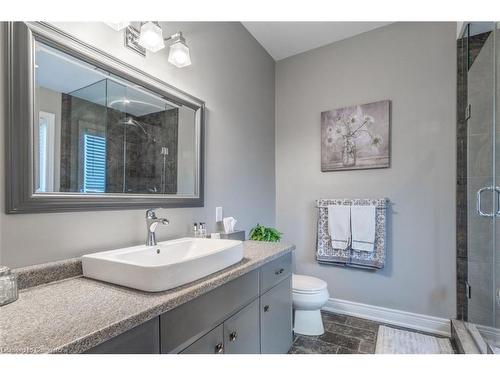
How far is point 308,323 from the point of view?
200 cm

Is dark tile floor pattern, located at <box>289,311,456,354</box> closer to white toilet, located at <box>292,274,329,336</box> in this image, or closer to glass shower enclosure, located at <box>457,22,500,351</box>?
white toilet, located at <box>292,274,329,336</box>

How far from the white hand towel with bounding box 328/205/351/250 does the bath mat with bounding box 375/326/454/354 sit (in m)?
0.71

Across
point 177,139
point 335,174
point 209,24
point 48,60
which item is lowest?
point 335,174

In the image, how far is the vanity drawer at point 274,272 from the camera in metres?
1.38

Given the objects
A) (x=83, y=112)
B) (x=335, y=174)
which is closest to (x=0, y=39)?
(x=83, y=112)

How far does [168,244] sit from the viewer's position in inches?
52.7

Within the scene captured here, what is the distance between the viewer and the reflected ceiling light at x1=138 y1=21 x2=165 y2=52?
127 cm

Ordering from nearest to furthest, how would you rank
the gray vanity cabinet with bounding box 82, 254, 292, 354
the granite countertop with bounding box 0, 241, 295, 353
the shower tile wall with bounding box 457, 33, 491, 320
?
the granite countertop with bounding box 0, 241, 295, 353
the gray vanity cabinet with bounding box 82, 254, 292, 354
the shower tile wall with bounding box 457, 33, 491, 320

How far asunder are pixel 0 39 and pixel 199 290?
1094 millimetres

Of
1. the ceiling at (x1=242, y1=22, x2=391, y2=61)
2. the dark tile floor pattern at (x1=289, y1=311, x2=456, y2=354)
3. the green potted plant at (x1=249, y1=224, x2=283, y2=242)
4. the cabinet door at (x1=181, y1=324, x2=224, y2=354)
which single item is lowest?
the dark tile floor pattern at (x1=289, y1=311, x2=456, y2=354)

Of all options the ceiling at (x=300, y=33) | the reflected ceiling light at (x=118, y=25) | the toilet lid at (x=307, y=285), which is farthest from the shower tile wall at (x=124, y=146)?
the ceiling at (x=300, y=33)

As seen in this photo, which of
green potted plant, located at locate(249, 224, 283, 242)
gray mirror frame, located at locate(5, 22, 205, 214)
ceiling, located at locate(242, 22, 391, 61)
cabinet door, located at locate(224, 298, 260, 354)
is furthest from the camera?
ceiling, located at locate(242, 22, 391, 61)

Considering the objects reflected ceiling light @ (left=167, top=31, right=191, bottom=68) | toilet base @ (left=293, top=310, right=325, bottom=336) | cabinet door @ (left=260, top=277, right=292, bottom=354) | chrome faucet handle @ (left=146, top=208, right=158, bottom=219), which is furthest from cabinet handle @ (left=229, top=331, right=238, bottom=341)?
reflected ceiling light @ (left=167, top=31, right=191, bottom=68)
